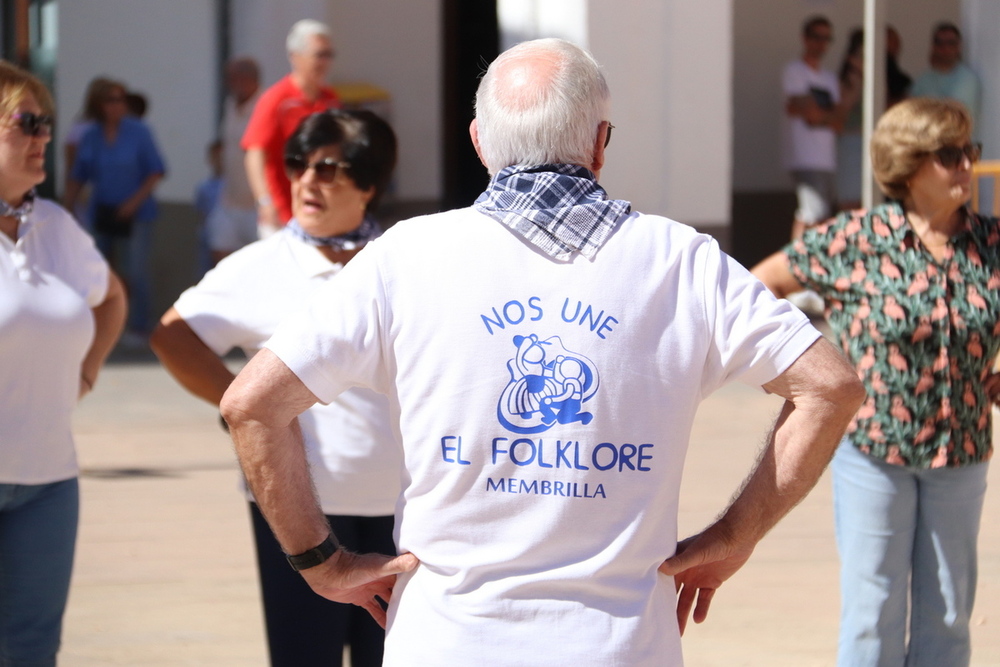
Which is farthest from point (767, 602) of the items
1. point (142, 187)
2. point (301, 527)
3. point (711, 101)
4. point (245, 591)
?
point (142, 187)

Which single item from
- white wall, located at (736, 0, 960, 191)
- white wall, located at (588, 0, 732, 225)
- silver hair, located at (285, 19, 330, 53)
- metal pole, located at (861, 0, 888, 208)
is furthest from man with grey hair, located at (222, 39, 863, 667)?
white wall, located at (736, 0, 960, 191)

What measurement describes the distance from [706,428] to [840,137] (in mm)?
5042

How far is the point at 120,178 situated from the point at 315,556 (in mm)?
9749

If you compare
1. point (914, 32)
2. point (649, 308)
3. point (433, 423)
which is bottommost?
point (433, 423)

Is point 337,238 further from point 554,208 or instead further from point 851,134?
point 851,134

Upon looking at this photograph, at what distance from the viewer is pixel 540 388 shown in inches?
87.1

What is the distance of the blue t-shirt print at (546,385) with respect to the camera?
7.24ft

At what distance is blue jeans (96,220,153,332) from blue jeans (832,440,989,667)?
8822 millimetres

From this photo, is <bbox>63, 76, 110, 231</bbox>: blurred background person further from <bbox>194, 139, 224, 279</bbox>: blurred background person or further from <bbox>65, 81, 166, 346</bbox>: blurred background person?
<bbox>194, 139, 224, 279</bbox>: blurred background person

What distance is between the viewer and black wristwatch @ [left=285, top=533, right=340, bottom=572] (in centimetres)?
244

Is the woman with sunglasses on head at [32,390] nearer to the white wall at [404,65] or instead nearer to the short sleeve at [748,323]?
the short sleeve at [748,323]

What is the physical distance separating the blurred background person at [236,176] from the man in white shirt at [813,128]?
457cm

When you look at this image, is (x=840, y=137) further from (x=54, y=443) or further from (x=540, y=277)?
(x=540, y=277)

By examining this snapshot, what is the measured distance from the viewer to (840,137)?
12.6 m
